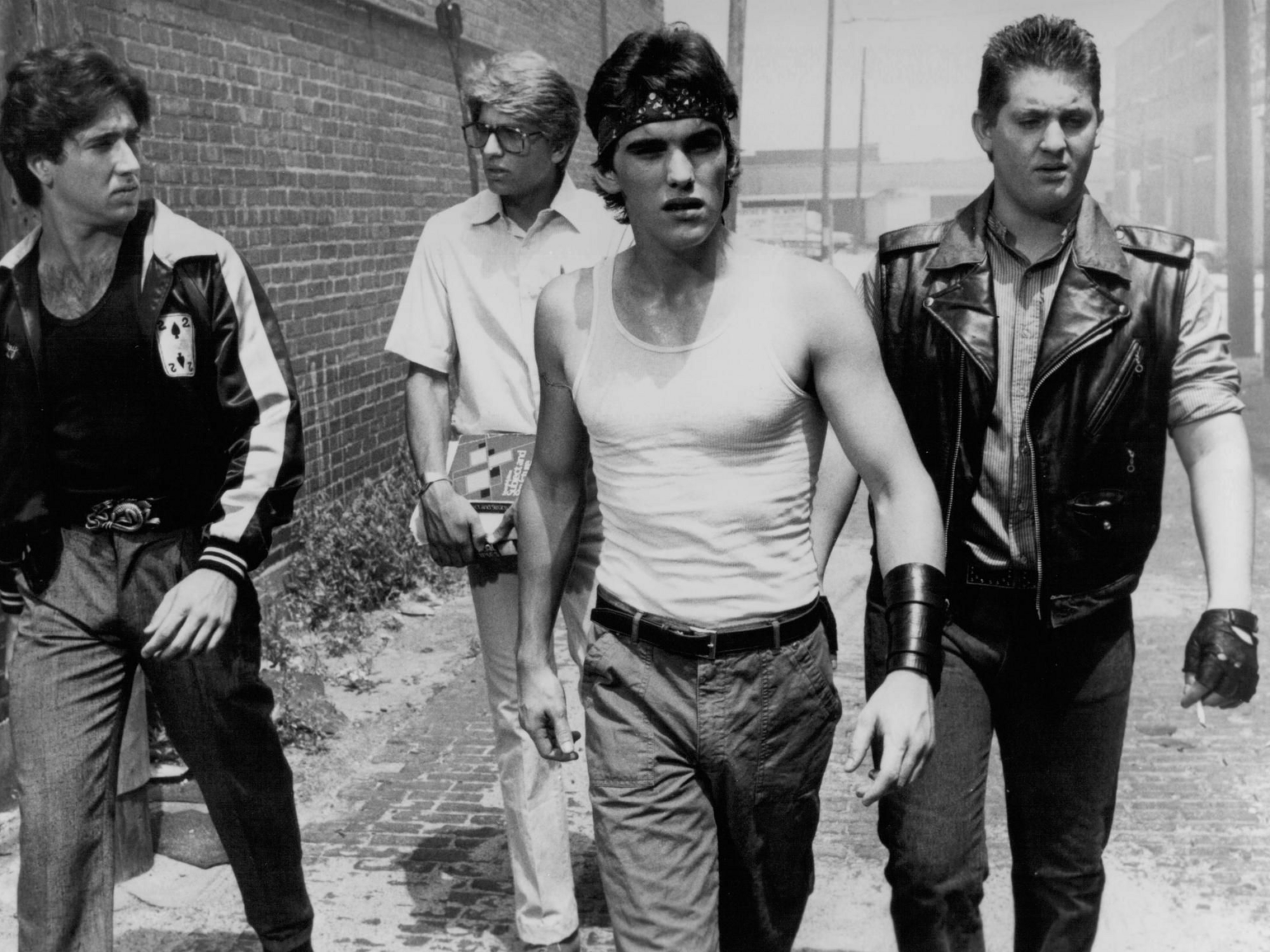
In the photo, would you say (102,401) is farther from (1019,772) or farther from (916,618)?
(1019,772)

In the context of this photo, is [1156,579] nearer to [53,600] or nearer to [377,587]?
[377,587]

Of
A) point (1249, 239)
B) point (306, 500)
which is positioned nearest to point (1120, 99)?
point (1249, 239)

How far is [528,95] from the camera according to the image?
4113 millimetres

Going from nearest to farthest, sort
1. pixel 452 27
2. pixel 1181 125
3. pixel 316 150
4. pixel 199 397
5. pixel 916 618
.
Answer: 1. pixel 916 618
2. pixel 199 397
3. pixel 316 150
4. pixel 452 27
5. pixel 1181 125

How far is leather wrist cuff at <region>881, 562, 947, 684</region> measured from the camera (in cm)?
271

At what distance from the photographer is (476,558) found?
417 cm

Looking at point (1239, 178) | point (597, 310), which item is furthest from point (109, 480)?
point (1239, 178)

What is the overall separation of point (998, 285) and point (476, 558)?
1.56 m

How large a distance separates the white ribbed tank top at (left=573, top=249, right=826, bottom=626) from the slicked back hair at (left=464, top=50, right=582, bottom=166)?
4.45 feet

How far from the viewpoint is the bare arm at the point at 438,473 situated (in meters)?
4.12

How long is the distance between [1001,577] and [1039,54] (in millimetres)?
1079

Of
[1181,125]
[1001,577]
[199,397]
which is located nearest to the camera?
[1001,577]

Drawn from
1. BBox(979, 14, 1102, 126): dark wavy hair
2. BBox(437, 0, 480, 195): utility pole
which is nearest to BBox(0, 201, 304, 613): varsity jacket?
BBox(979, 14, 1102, 126): dark wavy hair

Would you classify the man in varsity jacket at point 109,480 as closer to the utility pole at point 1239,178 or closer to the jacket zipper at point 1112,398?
the jacket zipper at point 1112,398
